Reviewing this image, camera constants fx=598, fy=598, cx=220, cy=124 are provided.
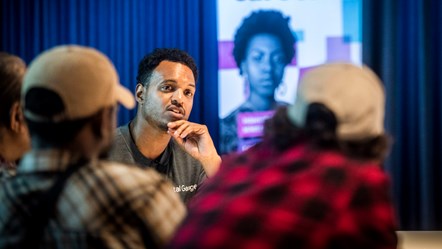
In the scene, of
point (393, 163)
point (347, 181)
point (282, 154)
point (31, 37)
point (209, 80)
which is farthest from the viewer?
point (31, 37)

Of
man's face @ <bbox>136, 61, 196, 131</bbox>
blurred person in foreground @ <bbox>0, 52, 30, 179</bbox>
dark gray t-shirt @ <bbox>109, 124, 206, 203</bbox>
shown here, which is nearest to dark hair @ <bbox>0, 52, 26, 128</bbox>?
blurred person in foreground @ <bbox>0, 52, 30, 179</bbox>

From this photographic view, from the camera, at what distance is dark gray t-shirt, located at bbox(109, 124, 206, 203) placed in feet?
7.58

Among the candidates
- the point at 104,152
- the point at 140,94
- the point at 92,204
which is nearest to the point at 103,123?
the point at 104,152

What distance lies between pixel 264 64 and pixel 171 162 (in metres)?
1.48

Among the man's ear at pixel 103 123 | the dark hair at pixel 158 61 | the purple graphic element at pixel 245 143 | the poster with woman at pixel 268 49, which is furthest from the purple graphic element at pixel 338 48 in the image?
the man's ear at pixel 103 123

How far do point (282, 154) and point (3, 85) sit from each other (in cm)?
69

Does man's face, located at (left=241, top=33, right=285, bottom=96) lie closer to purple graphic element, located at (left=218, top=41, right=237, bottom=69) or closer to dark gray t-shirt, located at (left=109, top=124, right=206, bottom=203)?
purple graphic element, located at (left=218, top=41, right=237, bottom=69)

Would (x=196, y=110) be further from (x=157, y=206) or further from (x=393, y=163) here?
(x=157, y=206)

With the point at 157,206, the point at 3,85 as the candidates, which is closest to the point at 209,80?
the point at 3,85

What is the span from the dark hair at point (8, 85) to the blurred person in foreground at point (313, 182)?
0.55 m

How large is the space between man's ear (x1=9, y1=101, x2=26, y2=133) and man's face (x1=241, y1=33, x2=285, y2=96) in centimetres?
242

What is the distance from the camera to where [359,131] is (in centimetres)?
109

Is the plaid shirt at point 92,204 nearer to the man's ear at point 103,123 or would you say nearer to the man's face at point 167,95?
the man's ear at point 103,123

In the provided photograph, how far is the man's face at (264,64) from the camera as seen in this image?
369 centimetres
